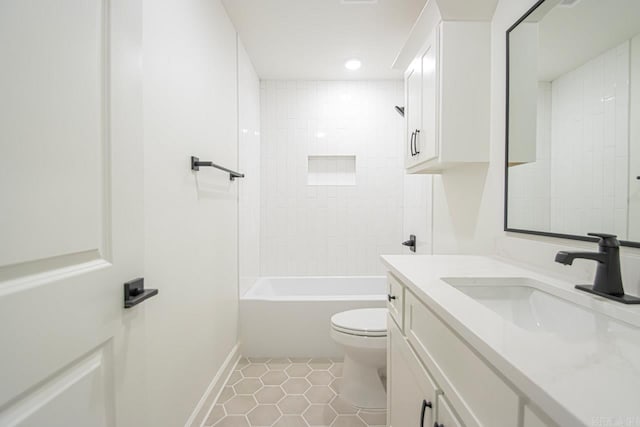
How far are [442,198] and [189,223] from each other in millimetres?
1524

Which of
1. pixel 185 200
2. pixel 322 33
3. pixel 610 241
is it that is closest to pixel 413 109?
pixel 322 33

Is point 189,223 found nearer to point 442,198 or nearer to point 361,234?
point 442,198

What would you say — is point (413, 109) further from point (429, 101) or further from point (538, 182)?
Result: point (538, 182)

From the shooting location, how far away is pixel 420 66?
1.65m

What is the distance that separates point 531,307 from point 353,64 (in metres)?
2.43

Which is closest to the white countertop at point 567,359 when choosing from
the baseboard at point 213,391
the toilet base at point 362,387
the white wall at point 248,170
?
the toilet base at point 362,387

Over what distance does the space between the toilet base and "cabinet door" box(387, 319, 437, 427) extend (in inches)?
17.7

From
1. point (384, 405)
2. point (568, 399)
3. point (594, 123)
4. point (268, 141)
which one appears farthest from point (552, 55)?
point (268, 141)

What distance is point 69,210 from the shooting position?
1.88 ft

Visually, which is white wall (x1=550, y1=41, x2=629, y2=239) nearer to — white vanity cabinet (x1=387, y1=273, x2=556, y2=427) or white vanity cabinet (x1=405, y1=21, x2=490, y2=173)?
white vanity cabinet (x1=405, y1=21, x2=490, y2=173)

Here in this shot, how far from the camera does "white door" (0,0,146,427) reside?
469mm

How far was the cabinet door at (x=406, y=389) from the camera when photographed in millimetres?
839

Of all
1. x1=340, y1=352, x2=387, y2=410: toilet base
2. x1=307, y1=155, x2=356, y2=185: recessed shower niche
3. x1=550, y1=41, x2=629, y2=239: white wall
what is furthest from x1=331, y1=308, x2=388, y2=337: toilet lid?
x1=307, y1=155, x2=356, y2=185: recessed shower niche

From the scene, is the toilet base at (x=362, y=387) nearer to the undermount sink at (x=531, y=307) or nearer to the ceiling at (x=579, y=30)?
the undermount sink at (x=531, y=307)
